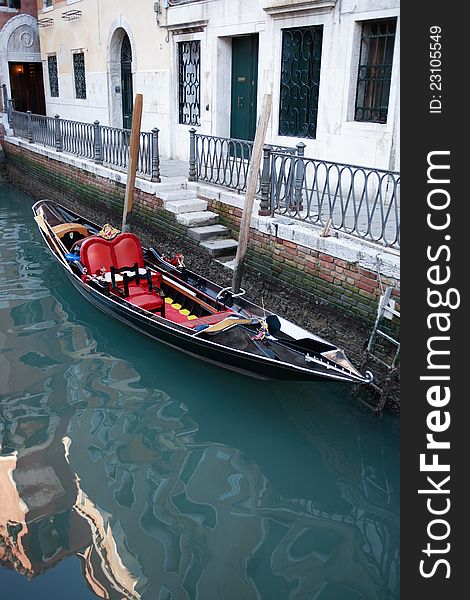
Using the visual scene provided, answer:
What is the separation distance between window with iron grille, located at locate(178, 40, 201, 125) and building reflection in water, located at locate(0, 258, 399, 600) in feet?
20.8

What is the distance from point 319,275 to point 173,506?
8.33 ft

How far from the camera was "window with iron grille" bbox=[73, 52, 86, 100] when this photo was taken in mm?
13310

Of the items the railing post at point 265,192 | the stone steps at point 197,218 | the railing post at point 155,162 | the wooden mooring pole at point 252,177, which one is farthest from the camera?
the railing post at point 155,162

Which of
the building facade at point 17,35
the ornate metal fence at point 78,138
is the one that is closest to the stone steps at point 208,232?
the ornate metal fence at point 78,138

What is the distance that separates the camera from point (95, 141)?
9.56 meters

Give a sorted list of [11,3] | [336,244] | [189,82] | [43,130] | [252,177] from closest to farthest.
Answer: [336,244] < [252,177] < [189,82] < [43,130] < [11,3]

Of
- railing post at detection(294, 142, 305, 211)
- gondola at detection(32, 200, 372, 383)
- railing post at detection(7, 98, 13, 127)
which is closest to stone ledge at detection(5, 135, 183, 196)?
railing post at detection(7, 98, 13, 127)

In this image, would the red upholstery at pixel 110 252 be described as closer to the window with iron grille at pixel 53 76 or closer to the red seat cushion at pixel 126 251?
the red seat cushion at pixel 126 251

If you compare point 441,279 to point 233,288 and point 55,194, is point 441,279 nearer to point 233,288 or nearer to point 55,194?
point 233,288

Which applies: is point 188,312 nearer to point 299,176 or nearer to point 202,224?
point 202,224

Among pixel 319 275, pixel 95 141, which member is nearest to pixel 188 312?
pixel 319 275

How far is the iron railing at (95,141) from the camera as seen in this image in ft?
26.7

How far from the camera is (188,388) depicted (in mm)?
5152

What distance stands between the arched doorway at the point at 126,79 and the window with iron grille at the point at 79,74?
177 cm
